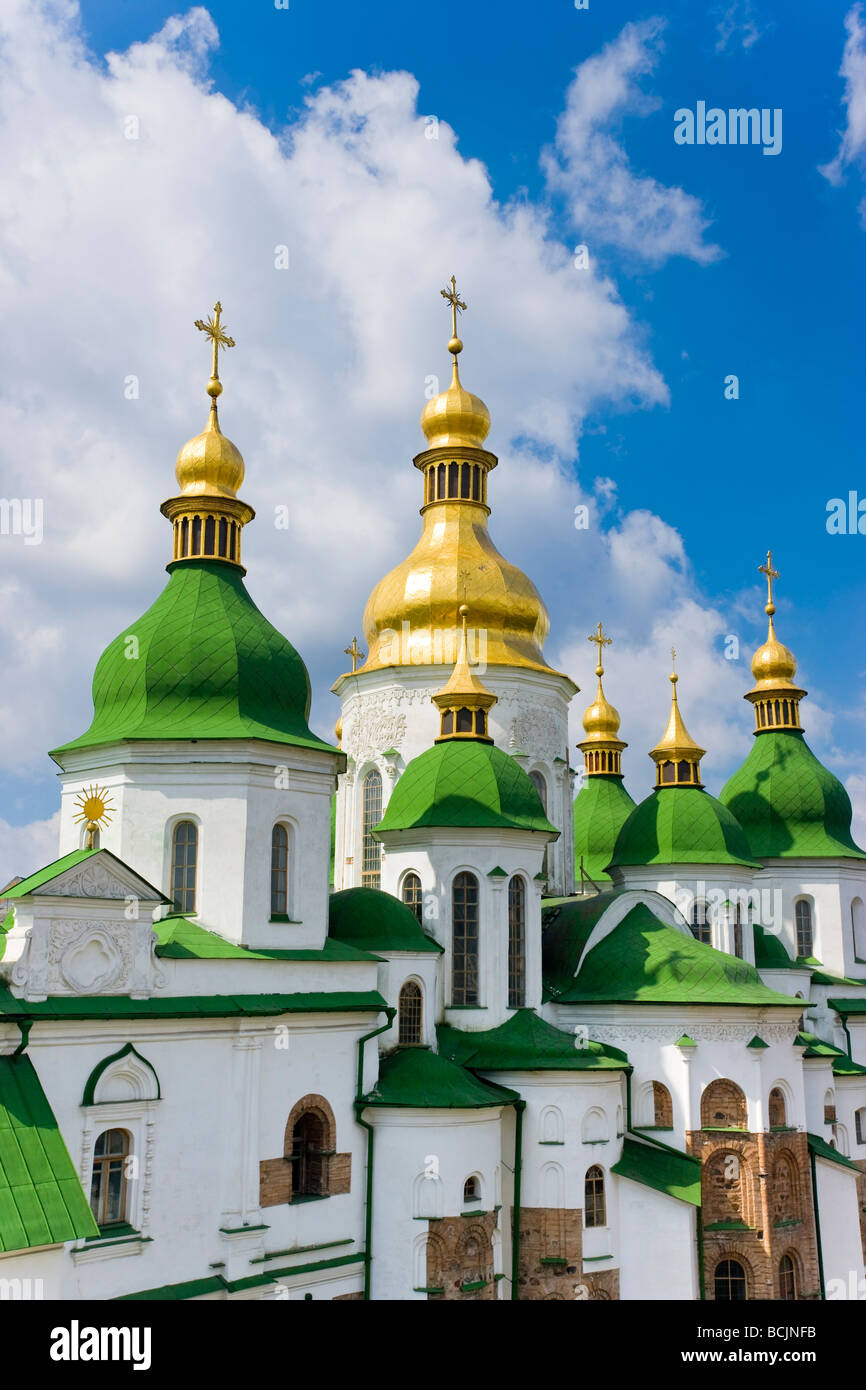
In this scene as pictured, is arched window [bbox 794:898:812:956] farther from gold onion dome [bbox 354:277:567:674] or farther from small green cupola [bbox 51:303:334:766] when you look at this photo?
small green cupola [bbox 51:303:334:766]

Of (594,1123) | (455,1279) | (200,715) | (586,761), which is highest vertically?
(586,761)

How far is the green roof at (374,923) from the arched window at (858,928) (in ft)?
57.0

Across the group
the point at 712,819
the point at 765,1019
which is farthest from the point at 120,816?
the point at 712,819

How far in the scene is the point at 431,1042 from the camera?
21.9 meters

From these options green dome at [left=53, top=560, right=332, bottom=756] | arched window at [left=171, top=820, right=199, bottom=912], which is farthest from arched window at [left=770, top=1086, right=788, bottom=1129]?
arched window at [left=171, top=820, right=199, bottom=912]

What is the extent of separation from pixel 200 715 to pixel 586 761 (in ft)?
69.0

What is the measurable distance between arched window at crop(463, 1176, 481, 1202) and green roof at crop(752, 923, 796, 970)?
1414 cm

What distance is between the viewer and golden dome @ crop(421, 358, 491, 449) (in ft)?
99.8

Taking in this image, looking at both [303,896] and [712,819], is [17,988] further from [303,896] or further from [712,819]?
[712,819]

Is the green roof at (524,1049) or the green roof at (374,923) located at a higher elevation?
the green roof at (374,923)

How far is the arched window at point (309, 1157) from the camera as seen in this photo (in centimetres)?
1839

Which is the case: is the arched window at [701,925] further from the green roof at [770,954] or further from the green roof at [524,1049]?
the green roof at [524,1049]

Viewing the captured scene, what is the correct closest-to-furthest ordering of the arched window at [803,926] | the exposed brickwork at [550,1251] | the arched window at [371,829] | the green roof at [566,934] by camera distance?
1. the exposed brickwork at [550,1251]
2. the green roof at [566,934]
3. the arched window at [371,829]
4. the arched window at [803,926]

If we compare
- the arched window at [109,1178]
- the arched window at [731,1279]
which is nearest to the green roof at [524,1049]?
the arched window at [731,1279]
